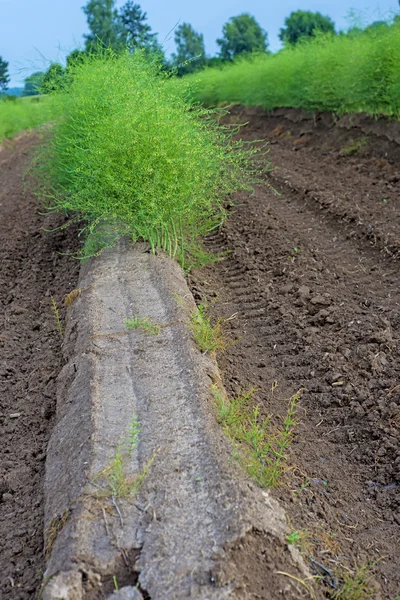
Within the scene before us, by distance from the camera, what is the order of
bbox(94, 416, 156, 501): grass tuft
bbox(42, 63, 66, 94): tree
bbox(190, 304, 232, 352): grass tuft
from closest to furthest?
1. bbox(94, 416, 156, 501): grass tuft
2. bbox(190, 304, 232, 352): grass tuft
3. bbox(42, 63, 66, 94): tree

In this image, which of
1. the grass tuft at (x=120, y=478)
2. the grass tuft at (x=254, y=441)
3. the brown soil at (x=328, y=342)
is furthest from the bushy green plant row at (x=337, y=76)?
the grass tuft at (x=120, y=478)

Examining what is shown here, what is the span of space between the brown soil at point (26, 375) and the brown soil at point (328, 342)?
895 millimetres

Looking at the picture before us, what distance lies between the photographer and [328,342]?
12.0 feet

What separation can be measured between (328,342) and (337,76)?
7833mm

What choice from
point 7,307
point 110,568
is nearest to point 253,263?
point 7,307

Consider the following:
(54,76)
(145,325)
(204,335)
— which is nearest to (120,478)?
(204,335)

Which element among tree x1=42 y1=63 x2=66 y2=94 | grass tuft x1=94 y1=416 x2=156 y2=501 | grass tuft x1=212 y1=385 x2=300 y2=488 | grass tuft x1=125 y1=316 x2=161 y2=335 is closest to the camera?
grass tuft x1=94 y1=416 x2=156 y2=501

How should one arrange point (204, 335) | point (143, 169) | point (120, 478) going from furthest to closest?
point (143, 169) < point (204, 335) < point (120, 478)

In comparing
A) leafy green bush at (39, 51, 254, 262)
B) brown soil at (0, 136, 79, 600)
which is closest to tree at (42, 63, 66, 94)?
brown soil at (0, 136, 79, 600)

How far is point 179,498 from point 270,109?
13118 millimetres

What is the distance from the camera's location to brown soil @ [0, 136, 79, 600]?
89.3 inches

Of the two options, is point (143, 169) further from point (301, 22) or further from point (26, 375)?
point (301, 22)

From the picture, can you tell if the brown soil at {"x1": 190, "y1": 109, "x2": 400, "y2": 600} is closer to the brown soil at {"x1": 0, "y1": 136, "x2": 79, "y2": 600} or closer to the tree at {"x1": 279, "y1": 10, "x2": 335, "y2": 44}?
the brown soil at {"x1": 0, "y1": 136, "x2": 79, "y2": 600}

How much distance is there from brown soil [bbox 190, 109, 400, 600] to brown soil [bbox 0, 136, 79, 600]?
90 cm
